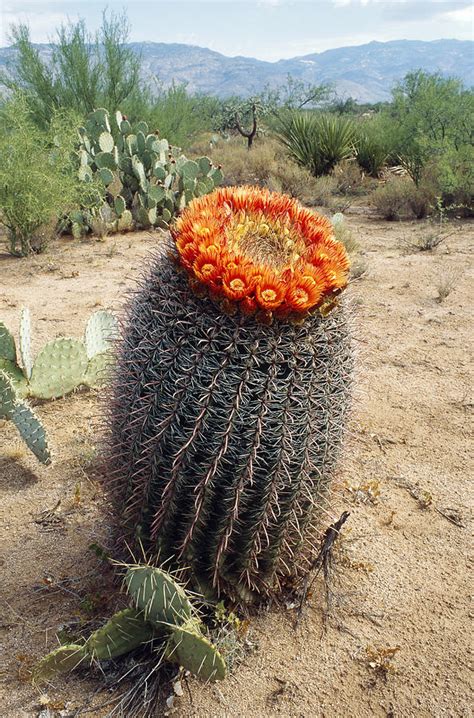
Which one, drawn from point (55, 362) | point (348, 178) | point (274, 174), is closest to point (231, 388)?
point (55, 362)

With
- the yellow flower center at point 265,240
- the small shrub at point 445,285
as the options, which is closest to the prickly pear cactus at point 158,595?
the yellow flower center at point 265,240

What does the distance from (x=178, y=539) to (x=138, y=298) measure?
92cm

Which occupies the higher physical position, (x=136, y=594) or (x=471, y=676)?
(x=136, y=594)

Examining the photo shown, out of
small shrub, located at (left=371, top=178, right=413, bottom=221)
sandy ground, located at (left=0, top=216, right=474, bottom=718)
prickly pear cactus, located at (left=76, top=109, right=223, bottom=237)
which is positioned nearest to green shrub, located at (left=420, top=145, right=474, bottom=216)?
small shrub, located at (left=371, top=178, right=413, bottom=221)

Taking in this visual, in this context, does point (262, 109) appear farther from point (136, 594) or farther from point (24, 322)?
point (136, 594)

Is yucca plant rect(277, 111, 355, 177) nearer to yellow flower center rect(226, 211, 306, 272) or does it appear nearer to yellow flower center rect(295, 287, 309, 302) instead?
yellow flower center rect(226, 211, 306, 272)

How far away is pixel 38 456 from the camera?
361cm

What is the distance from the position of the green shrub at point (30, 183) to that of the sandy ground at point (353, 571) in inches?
98.2

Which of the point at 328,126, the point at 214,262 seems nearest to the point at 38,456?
the point at 214,262

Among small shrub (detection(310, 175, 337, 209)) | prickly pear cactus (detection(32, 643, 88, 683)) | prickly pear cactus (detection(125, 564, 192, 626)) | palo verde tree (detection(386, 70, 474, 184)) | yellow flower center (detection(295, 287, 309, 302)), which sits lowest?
small shrub (detection(310, 175, 337, 209))

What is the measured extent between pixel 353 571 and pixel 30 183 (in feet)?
19.7

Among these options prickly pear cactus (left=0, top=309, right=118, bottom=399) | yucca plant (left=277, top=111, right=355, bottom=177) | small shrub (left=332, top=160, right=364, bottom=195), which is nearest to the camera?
prickly pear cactus (left=0, top=309, right=118, bottom=399)

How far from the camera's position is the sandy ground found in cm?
238

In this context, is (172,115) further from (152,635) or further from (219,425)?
(152,635)
